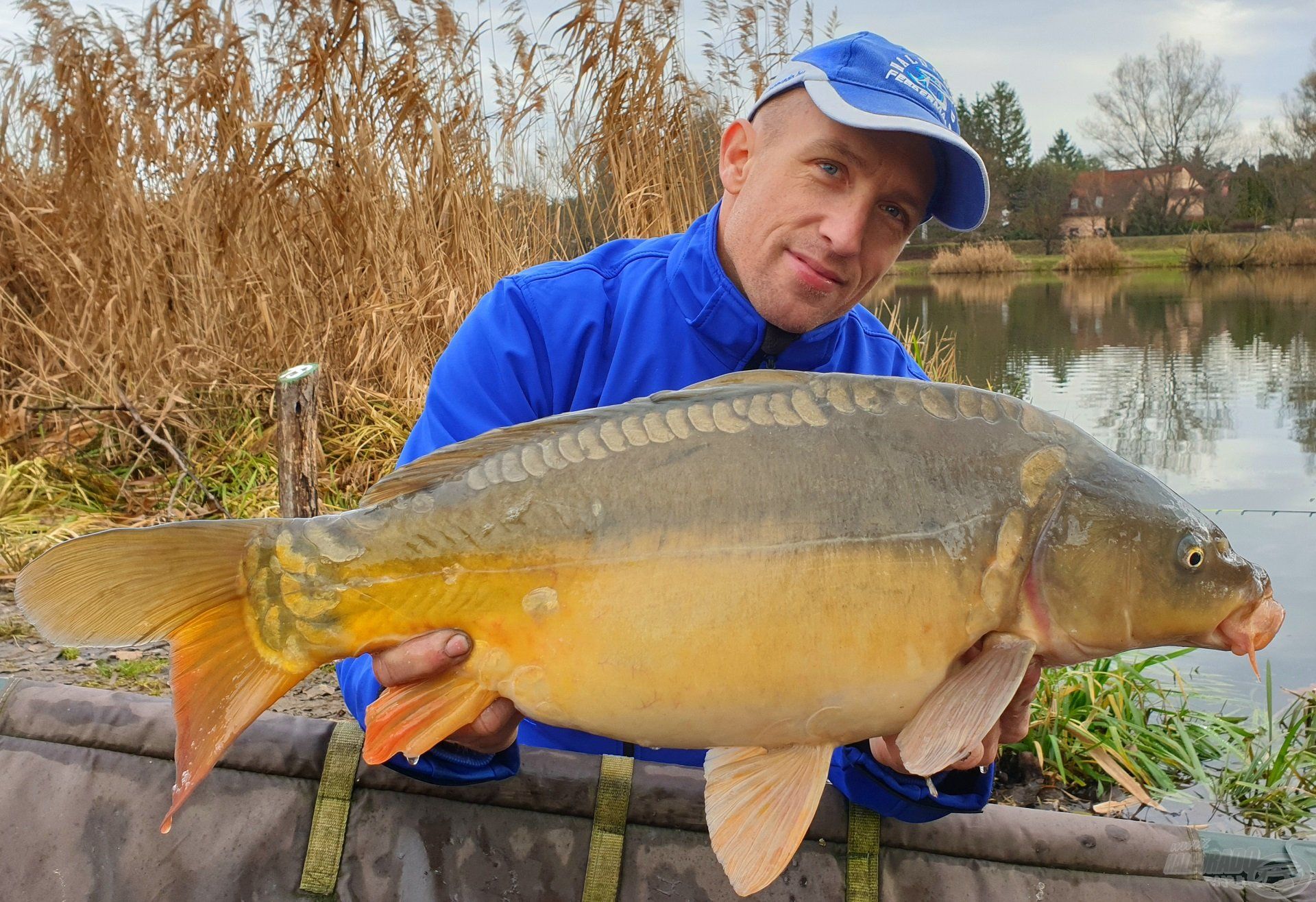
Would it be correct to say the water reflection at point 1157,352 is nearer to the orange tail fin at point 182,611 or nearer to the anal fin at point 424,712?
the anal fin at point 424,712

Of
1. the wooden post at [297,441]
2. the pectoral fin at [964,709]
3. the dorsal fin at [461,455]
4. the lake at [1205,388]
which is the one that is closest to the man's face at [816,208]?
the dorsal fin at [461,455]

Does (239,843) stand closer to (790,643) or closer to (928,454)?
(790,643)

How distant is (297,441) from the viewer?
3082mm

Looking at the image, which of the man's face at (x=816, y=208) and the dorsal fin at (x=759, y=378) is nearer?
the dorsal fin at (x=759, y=378)

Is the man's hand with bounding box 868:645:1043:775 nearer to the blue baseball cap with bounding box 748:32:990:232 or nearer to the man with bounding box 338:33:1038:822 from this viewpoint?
the man with bounding box 338:33:1038:822

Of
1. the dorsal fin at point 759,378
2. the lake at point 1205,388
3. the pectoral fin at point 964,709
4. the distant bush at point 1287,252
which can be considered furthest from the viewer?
the distant bush at point 1287,252

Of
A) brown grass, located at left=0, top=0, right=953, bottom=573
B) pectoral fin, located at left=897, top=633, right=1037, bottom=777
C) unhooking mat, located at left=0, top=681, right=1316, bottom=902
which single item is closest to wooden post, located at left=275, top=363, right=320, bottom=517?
brown grass, located at left=0, top=0, right=953, bottom=573

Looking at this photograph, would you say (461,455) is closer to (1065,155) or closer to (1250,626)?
(1250,626)

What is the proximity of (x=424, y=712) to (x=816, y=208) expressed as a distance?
90 centimetres

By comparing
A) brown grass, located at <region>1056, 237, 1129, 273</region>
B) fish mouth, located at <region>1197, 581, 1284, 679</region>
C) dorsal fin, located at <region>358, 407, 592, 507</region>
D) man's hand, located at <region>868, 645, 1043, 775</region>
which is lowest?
brown grass, located at <region>1056, 237, 1129, 273</region>

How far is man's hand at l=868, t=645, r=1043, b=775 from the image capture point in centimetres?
119

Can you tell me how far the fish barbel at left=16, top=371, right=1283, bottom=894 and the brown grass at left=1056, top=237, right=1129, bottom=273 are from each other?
25.2 meters

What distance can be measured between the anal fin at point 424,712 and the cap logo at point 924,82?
1021 millimetres

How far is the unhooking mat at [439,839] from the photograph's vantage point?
145cm
